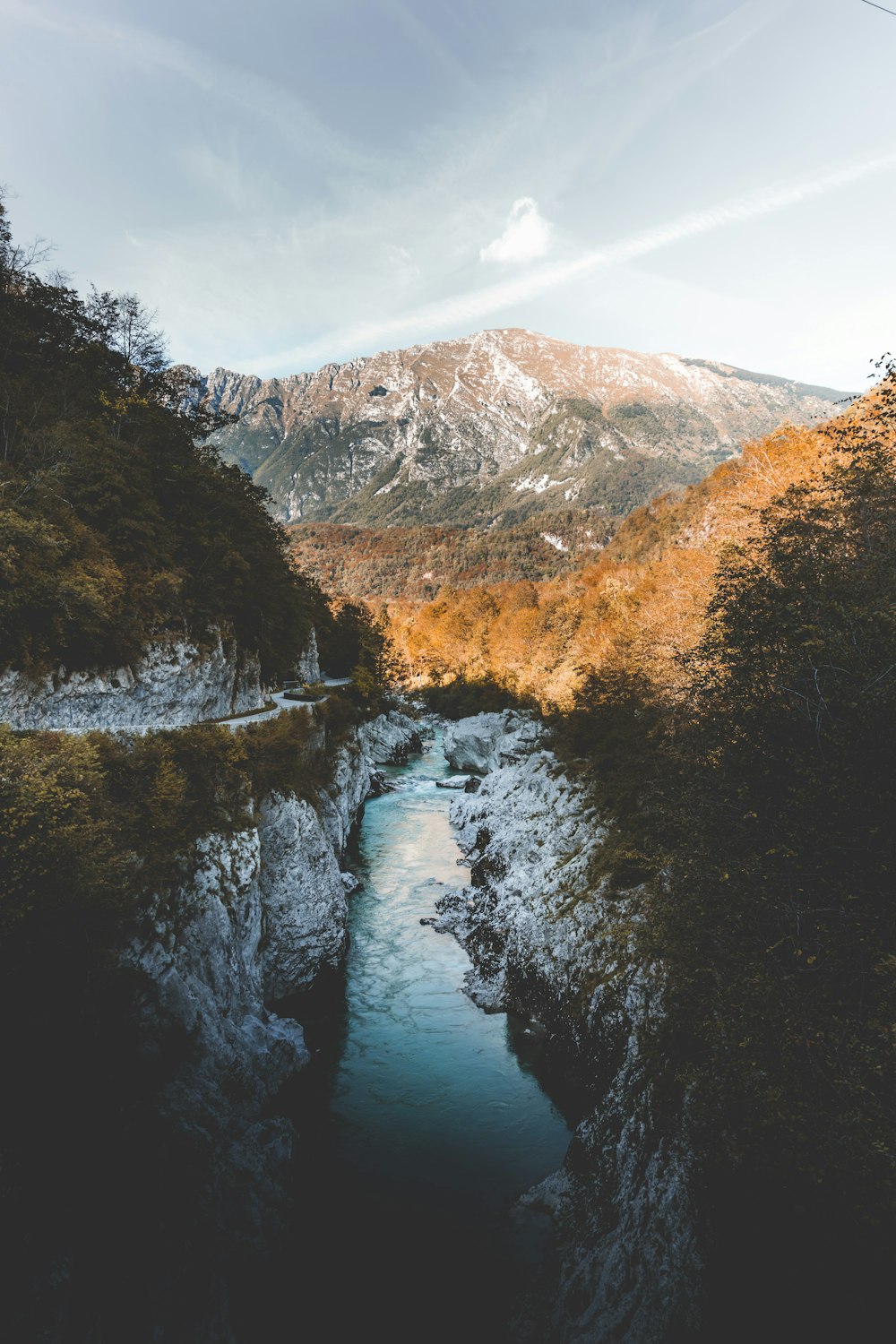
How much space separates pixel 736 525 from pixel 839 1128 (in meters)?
17.9

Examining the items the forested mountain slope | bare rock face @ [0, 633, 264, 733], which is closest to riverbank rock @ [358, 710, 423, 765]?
the forested mountain slope

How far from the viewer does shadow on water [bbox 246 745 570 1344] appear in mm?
11859

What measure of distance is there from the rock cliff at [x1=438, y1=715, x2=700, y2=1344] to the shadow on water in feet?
3.77

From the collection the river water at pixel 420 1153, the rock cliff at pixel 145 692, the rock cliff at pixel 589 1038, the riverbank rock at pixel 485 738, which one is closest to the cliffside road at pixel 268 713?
the rock cliff at pixel 145 692

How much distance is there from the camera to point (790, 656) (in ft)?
37.9

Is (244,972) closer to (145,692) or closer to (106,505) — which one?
(145,692)

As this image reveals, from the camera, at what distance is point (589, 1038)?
17375mm

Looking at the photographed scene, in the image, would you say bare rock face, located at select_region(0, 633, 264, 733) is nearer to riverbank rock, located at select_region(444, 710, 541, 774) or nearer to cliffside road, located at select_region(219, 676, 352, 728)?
cliffside road, located at select_region(219, 676, 352, 728)

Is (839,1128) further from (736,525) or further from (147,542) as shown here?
(147,542)

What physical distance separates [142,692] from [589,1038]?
789 inches

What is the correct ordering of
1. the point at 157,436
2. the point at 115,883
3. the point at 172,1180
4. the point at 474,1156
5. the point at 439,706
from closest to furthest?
1. the point at 172,1180
2. the point at 115,883
3. the point at 474,1156
4. the point at 157,436
5. the point at 439,706

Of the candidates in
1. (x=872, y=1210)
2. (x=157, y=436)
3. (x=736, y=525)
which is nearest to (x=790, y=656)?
(x=872, y=1210)

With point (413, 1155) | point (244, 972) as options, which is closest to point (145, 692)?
point (244, 972)

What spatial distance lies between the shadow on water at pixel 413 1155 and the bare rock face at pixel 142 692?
1289 centimetres
